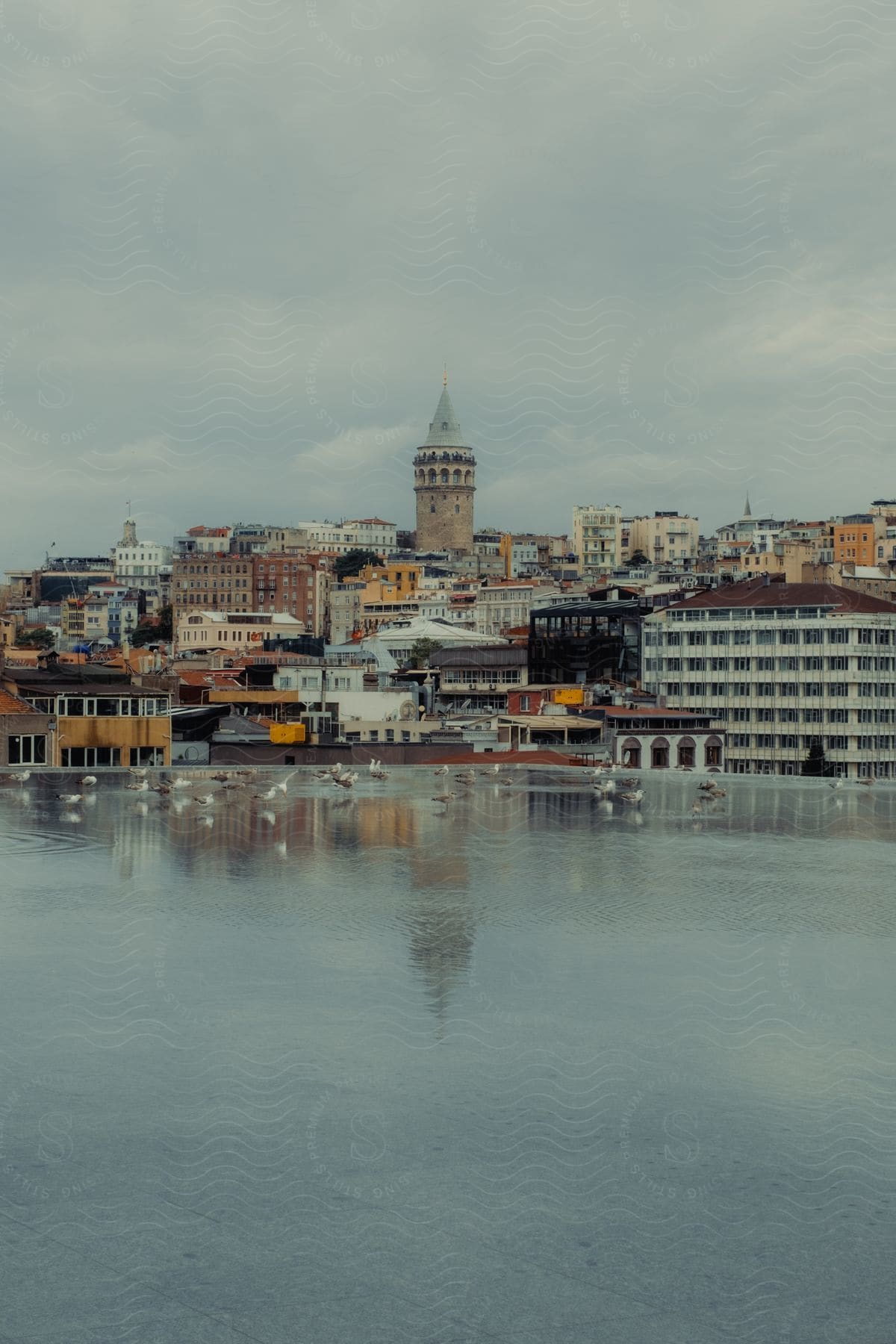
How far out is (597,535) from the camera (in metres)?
163

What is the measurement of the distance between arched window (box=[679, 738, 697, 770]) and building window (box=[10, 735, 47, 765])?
23.6 meters

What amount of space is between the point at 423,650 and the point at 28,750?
47345mm

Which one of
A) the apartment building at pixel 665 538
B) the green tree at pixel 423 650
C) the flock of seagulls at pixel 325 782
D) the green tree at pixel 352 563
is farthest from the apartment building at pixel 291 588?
the flock of seagulls at pixel 325 782

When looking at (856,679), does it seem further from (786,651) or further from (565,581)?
(565,581)

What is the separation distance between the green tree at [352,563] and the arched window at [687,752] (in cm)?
10411

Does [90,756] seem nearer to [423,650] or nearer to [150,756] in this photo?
[150,756]

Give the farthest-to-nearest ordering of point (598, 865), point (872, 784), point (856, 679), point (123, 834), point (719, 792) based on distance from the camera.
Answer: point (856, 679) → point (872, 784) → point (719, 792) → point (123, 834) → point (598, 865)

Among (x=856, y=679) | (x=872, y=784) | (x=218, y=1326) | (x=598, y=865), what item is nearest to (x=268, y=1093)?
(x=218, y=1326)

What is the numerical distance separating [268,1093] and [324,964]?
5.69 meters

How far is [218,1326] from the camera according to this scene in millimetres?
8414

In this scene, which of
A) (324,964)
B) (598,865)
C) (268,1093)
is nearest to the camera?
(268,1093)

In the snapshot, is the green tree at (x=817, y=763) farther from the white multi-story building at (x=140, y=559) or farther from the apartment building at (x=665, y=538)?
the white multi-story building at (x=140, y=559)

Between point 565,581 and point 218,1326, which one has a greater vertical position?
point 565,581

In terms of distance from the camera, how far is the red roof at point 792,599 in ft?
218
